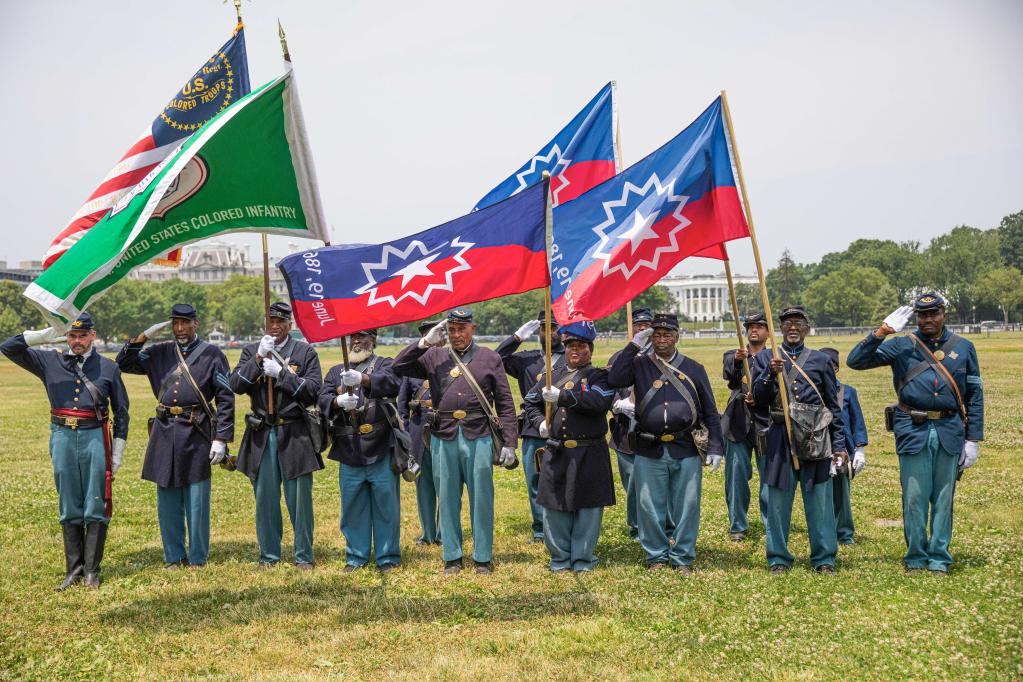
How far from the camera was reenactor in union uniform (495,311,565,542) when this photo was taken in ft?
35.1

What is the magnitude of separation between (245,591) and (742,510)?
18.2 feet

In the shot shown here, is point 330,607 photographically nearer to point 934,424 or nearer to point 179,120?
point 179,120

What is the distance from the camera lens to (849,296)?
121 m

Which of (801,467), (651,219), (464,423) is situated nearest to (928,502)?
(801,467)

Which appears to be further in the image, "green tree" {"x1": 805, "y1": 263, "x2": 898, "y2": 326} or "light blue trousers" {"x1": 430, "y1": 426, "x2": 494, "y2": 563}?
"green tree" {"x1": 805, "y1": 263, "x2": 898, "y2": 326}

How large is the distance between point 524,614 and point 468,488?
5.60 ft

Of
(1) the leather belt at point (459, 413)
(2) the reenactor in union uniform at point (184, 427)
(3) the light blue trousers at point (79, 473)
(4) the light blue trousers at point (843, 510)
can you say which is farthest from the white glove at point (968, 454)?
(3) the light blue trousers at point (79, 473)

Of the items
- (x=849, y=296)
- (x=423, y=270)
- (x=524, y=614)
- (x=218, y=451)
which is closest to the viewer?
(x=524, y=614)

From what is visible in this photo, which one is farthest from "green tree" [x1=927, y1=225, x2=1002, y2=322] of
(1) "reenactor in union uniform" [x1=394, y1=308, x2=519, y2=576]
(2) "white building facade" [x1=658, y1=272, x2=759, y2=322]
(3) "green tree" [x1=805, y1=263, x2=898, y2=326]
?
(1) "reenactor in union uniform" [x1=394, y1=308, x2=519, y2=576]

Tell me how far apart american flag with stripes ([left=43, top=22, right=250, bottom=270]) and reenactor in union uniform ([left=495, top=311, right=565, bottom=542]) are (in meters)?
3.91

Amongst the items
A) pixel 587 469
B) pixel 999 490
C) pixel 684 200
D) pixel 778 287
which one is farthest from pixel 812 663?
pixel 778 287

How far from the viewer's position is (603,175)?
37.2 feet

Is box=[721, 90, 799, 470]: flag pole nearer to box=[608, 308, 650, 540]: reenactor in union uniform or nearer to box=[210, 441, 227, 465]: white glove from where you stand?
box=[608, 308, 650, 540]: reenactor in union uniform

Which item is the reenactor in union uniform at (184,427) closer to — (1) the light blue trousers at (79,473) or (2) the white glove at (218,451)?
(2) the white glove at (218,451)
